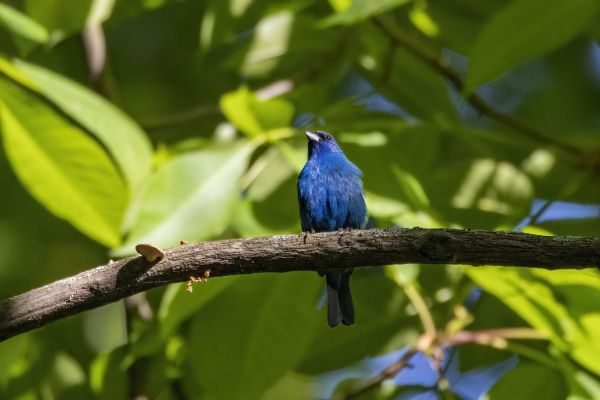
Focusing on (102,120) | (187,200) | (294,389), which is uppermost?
(102,120)

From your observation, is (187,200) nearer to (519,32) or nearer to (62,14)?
(62,14)

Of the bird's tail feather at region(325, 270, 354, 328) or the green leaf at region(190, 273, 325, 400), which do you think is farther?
the bird's tail feather at region(325, 270, 354, 328)

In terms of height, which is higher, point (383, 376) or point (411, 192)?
point (411, 192)

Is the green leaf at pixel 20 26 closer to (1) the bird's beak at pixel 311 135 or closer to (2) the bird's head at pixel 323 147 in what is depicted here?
(1) the bird's beak at pixel 311 135

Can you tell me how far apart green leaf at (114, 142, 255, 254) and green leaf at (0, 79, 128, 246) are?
18 centimetres

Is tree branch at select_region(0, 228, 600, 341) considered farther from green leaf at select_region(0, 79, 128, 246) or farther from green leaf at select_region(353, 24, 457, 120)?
green leaf at select_region(353, 24, 457, 120)

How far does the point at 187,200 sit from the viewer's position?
326cm

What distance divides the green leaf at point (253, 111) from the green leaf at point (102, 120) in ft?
1.23

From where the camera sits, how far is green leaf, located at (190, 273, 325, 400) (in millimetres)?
3506

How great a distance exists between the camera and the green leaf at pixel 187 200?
125 inches

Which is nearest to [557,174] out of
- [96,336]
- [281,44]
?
[281,44]

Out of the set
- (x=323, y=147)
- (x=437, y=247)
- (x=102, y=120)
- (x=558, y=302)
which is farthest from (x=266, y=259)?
(x=323, y=147)

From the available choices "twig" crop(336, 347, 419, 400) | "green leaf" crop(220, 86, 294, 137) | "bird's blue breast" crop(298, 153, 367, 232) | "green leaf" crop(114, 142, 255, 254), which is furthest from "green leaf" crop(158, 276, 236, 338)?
"bird's blue breast" crop(298, 153, 367, 232)

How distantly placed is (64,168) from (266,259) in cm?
110
